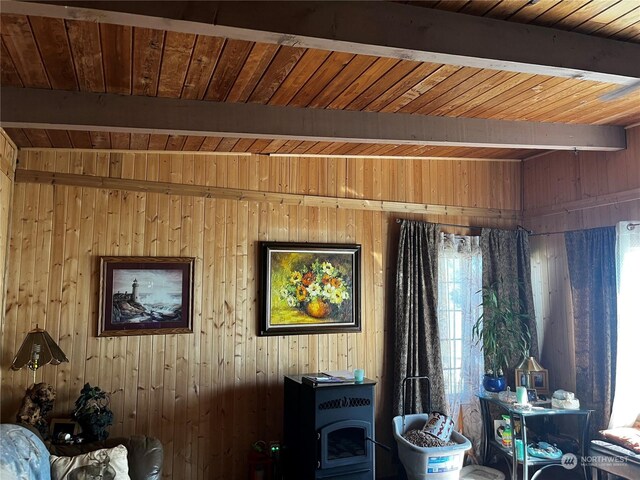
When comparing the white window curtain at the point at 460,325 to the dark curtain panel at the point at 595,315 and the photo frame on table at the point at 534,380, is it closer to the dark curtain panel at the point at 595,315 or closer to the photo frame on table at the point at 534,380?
the photo frame on table at the point at 534,380

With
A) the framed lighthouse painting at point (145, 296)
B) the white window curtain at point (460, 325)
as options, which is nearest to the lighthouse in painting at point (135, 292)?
the framed lighthouse painting at point (145, 296)

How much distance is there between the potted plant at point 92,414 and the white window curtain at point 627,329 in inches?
150

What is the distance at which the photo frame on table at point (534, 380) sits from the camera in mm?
4266

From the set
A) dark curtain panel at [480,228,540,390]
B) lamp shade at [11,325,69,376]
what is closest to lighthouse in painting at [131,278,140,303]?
lamp shade at [11,325,69,376]

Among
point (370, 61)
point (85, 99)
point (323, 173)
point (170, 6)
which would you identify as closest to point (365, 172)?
point (323, 173)

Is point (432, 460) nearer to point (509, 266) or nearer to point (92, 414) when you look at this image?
point (509, 266)

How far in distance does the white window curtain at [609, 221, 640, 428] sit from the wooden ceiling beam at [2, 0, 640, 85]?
183 cm

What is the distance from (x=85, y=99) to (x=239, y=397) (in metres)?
2.47

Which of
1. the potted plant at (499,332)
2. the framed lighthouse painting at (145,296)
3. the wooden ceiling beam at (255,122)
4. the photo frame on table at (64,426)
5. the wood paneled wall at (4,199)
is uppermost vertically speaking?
the wooden ceiling beam at (255,122)

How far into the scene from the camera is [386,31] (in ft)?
6.51

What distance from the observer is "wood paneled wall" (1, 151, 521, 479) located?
3.43 metres

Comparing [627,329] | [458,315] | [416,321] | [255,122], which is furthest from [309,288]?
[627,329]

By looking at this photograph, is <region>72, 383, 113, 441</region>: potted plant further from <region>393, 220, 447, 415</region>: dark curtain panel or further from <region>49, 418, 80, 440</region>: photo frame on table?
<region>393, 220, 447, 415</region>: dark curtain panel

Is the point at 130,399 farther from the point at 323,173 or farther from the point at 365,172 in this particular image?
the point at 365,172
